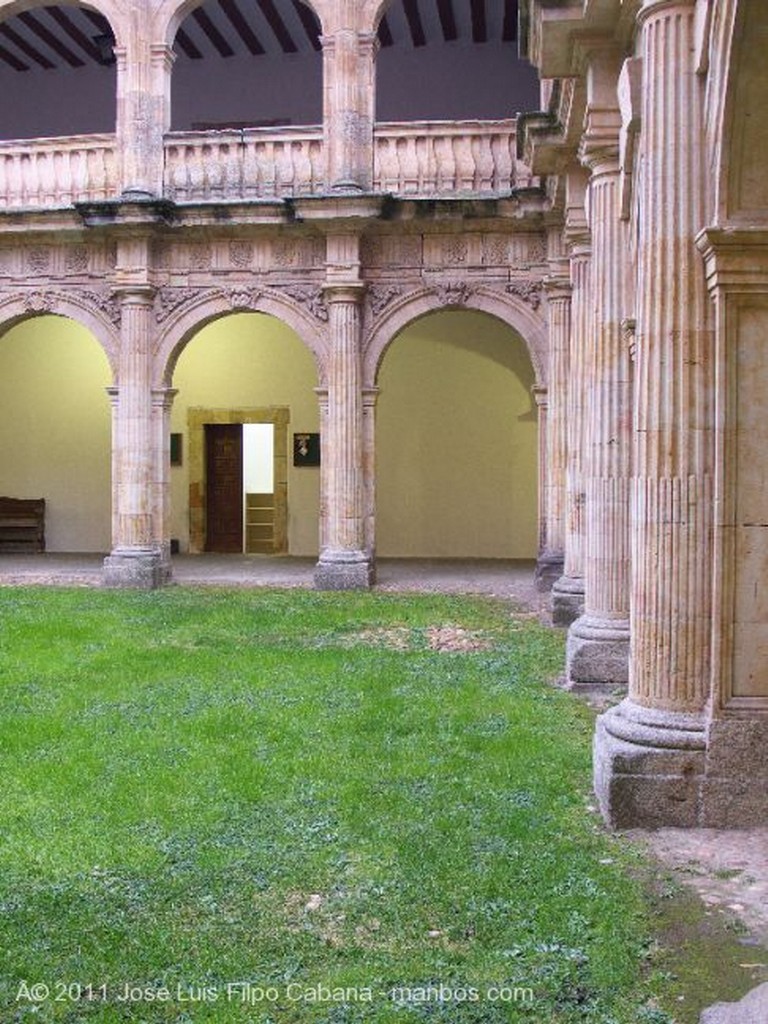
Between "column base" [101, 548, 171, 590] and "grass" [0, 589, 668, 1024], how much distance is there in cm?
548

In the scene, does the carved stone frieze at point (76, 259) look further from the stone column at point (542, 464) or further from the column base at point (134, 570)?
the stone column at point (542, 464)

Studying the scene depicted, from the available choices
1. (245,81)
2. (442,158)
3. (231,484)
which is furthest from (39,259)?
(245,81)

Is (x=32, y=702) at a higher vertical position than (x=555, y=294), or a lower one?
lower

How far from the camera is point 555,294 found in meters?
13.0

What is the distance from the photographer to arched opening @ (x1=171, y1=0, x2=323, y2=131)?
723 inches

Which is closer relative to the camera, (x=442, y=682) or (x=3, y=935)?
(x=3, y=935)

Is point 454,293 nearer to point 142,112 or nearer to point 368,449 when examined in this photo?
point 368,449

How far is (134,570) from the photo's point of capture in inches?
539

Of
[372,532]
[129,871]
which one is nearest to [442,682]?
[129,871]

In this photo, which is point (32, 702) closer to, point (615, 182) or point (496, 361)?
point (615, 182)

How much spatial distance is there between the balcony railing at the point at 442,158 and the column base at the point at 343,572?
4.71 m

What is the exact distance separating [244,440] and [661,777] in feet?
48.1

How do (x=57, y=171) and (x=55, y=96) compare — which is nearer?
(x=57, y=171)

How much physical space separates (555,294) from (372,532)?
389cm
